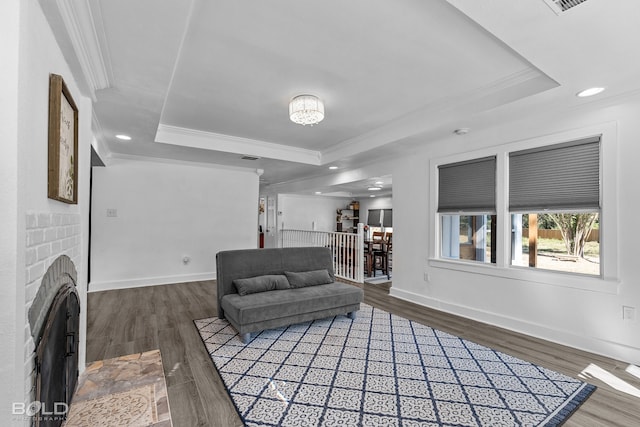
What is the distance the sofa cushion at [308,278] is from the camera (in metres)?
3.69

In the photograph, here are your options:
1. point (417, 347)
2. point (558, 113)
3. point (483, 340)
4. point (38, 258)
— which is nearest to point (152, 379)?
point (38, 258)

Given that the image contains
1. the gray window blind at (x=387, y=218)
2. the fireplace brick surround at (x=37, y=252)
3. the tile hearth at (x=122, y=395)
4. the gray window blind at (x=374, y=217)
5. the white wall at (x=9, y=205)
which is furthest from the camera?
the gray window blind at (x=374, y=217)

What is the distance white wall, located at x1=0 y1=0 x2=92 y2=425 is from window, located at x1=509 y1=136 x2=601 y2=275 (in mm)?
4147

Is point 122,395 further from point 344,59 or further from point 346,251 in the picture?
point 346,251

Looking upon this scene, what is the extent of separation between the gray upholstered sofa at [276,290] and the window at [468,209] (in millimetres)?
1672

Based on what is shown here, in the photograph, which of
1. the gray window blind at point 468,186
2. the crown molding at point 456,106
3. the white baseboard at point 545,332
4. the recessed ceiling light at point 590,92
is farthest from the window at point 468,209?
the recessed ceiling light at point 590,92

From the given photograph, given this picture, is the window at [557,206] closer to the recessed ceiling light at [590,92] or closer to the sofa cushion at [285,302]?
the recessed ceiling light at [590,92]

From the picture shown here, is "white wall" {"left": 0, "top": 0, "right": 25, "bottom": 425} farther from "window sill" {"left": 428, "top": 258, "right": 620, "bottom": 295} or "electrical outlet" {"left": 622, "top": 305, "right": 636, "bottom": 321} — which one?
"electrical outlet" {"left": 622, "top": 305, "right": 636, "bottom": 321}

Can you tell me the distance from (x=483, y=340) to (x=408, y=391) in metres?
1.42

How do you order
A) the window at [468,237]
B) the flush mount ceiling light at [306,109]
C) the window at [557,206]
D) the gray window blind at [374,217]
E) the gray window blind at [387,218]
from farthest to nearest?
the gray window blind at [374,217] → the gray window blind at [387,218] → the window at [468,237] → the flush mount ceiling light at [306,109] → the window at [557,206]

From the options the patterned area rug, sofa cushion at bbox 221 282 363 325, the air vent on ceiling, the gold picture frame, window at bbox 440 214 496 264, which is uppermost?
the air vent on ceiling

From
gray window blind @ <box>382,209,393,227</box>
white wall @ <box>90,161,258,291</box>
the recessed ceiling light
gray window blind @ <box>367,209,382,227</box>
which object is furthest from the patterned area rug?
gray window blind @ <box>367,209,382,227</box>

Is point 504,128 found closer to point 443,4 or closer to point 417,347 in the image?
point 443,4

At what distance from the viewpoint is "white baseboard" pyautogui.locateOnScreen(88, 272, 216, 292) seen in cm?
500
